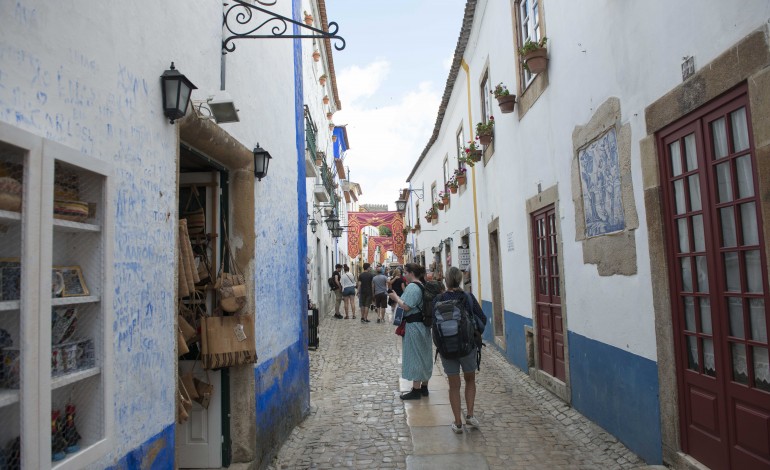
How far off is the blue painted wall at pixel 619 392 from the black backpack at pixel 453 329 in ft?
3.78

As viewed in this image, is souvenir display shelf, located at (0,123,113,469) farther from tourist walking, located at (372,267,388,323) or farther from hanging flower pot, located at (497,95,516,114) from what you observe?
tourist walking, located at (372,267,388,323)

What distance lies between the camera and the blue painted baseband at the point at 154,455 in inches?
100

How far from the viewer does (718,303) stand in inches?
130

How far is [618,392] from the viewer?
4.62m

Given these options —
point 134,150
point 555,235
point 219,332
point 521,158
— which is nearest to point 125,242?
point 134,150

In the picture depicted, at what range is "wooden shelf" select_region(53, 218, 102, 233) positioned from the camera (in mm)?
2035

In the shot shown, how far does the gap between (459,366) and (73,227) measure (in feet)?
12.5

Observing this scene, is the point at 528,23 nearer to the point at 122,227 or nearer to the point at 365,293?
the point at 122,227

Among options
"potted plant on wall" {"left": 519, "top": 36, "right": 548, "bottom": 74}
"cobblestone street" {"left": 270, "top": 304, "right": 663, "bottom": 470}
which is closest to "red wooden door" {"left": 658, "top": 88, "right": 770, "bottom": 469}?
"cobblestone street" {"left": 270, "top": 304, "right": 663, "bottom": 470}

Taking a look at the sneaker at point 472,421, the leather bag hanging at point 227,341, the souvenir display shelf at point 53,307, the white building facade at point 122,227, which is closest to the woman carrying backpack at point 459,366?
the sneaker at point 472,421

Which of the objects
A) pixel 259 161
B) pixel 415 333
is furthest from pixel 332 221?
pixel 259 161

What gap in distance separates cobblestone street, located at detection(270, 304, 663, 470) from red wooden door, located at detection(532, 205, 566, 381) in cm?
42

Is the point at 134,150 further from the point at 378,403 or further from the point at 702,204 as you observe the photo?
the point at 378,403

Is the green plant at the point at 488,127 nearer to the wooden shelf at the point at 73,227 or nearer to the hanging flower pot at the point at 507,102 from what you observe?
the hanging flower pot at the point at 507,102
